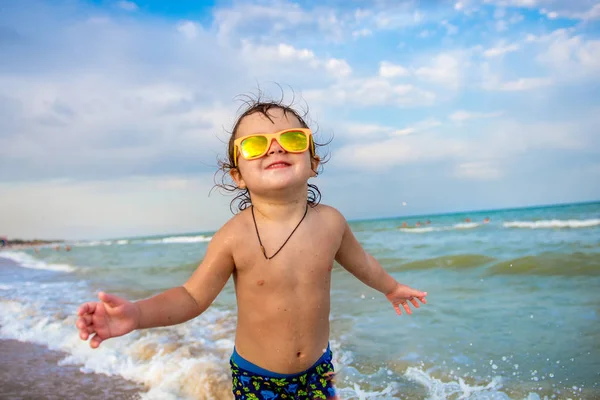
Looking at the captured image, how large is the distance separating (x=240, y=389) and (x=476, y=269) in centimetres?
742

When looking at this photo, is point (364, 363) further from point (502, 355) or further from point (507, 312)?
point (507, 312)

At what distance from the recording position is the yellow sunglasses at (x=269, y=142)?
96.7 inches

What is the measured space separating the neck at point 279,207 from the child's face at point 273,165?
0.06 meters

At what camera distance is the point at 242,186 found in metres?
2.68

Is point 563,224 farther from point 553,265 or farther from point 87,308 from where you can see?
point 87,308

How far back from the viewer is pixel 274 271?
2465mm

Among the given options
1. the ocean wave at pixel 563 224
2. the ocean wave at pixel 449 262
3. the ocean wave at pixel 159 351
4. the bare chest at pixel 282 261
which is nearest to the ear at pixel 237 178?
the bare chest at pixel 282 261

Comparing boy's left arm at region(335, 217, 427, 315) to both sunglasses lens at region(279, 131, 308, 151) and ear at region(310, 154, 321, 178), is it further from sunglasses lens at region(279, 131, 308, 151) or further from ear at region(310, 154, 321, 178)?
sunglasses lens at region(279, 131, 308, 151)

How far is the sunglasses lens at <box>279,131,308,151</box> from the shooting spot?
246 cm

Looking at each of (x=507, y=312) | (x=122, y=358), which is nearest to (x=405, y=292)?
(x=122, y=358)

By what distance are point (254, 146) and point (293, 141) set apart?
19cm

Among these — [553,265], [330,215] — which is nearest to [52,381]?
[330,215]

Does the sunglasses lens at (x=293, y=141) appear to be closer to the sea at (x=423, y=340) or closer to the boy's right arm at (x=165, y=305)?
the boy's right arm at (x=165, y=305)

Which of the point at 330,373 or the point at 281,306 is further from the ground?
the point at 281,306
